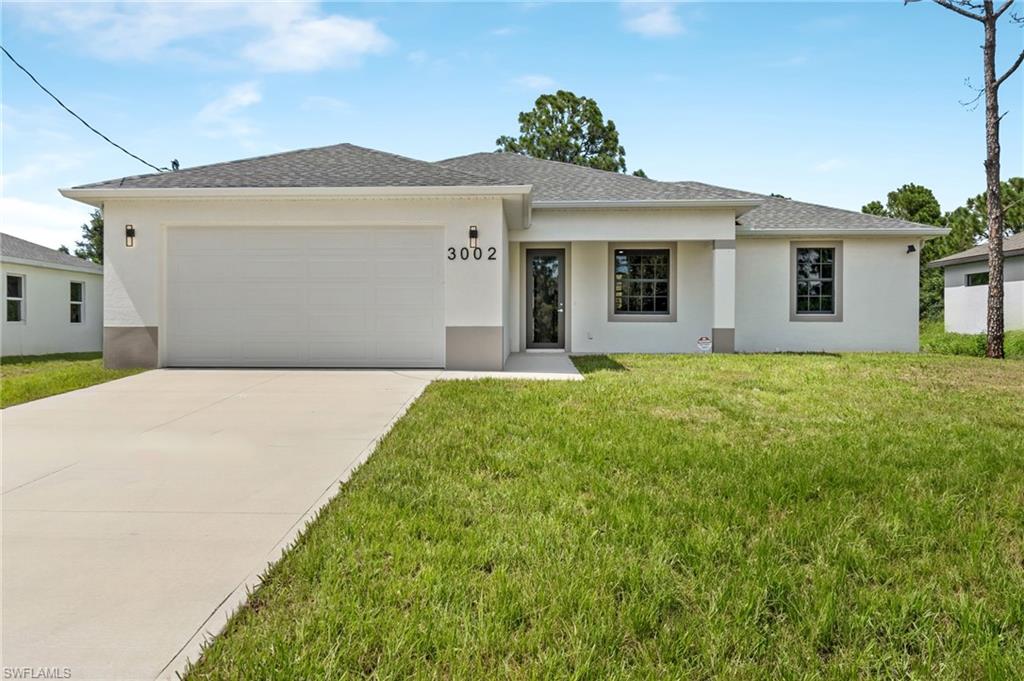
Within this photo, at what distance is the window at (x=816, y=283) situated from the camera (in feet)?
44.6

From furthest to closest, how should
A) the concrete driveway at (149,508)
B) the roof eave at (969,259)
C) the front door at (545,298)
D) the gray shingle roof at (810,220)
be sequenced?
the roof eave at (969,259) < the gray shingle roof at (810,220) < the front door at (545,298) < the concrete driveway at (149,508)

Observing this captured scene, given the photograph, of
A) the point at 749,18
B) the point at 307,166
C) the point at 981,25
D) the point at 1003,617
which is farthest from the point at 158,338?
the point at 981,25

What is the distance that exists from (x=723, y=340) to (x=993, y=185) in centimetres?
745

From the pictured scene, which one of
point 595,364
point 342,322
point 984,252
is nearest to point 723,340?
point 595,364

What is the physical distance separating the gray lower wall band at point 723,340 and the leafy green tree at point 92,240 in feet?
166

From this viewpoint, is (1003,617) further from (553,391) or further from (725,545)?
(553,391)

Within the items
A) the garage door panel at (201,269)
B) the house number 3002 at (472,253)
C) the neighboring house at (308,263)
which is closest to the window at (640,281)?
the neighboring house at (308,263)

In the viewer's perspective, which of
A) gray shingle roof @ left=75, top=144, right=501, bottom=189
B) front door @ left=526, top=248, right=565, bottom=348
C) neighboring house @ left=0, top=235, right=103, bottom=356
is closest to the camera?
gray shingle roof @ left=75, top=144, right=501, bottom=189

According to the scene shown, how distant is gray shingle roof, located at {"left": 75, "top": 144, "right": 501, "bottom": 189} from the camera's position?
932 centimetres

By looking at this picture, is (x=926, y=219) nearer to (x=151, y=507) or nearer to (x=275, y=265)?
(x=275, y=265)

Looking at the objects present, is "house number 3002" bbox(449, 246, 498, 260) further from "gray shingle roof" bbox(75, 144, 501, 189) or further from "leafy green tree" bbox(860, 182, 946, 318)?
"leafy green tree" bbox(860, 182, 946, 318)

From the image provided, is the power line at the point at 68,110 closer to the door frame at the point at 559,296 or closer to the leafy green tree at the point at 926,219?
the door frame at the point at 559,296

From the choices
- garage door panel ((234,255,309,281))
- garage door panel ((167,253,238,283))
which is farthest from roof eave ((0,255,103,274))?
garage door panel ((234,255,309,281))

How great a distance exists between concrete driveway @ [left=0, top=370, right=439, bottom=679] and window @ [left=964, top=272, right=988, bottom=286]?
22.2m
